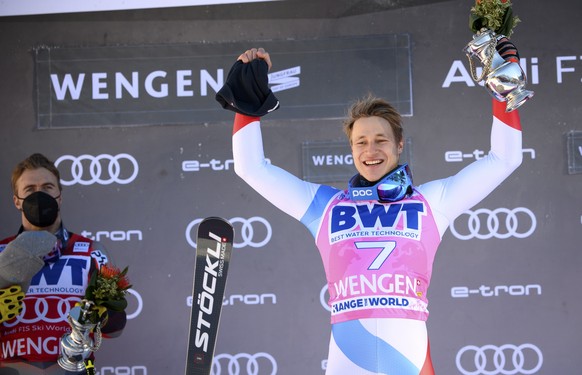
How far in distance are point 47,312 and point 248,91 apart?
1.52 metres

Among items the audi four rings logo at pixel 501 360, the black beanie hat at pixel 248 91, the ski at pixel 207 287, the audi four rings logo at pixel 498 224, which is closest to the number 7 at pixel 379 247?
the black beanie hat at pixel 248 91

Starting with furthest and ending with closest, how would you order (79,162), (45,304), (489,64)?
1. (79,162)
2. (45,304)
3. (489,64)

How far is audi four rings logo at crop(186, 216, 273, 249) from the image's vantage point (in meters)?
5.29

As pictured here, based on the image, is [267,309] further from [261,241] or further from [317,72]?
[317,72]

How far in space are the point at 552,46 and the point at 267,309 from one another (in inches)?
88.2

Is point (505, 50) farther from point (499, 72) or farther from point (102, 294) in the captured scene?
point (102, 294)

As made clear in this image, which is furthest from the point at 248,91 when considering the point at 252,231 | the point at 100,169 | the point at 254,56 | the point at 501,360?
the point at 501,360

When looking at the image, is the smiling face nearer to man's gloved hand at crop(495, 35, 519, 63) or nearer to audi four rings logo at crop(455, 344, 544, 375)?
man's gloved hand at crop(495, 35, 519, 63)

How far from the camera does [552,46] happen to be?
5.22m

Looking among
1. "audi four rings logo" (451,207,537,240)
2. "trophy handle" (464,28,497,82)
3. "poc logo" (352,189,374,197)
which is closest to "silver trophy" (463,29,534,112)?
"trophy handle" (464,28,497,82)

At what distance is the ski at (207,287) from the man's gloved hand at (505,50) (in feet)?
5.33

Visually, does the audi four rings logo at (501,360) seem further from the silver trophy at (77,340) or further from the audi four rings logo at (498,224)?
the silver trophy at (77,340)

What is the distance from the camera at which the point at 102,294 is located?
396 cm

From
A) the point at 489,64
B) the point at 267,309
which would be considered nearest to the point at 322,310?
the point at 267,309
